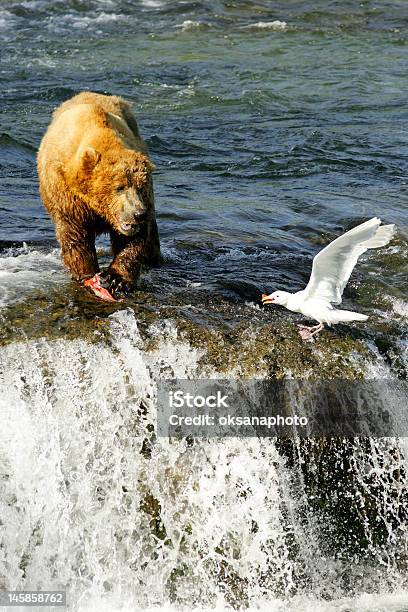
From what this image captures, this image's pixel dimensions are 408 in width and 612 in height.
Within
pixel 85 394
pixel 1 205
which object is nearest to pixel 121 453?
pixel 85 394

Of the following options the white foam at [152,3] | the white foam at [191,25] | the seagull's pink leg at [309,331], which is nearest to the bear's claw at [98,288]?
the seagull's pink leg at [309,331]

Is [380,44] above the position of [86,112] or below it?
below

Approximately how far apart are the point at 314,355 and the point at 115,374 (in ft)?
4.31

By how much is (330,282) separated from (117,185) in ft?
5.25

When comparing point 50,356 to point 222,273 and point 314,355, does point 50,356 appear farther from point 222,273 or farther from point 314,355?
point 222,273

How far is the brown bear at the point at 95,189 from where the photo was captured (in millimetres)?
6574

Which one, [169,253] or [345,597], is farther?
[169,253]

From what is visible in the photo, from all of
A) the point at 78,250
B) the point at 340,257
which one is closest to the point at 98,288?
the point at 78,250

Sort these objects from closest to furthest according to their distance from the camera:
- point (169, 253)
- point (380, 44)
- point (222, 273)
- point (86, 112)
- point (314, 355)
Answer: point (314, 355)
point (86, 112)
point (222, 273)
point (169, 253)
point (380, 44)

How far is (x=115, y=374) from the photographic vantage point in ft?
19.6

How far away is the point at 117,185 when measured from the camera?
6582 millimetres
